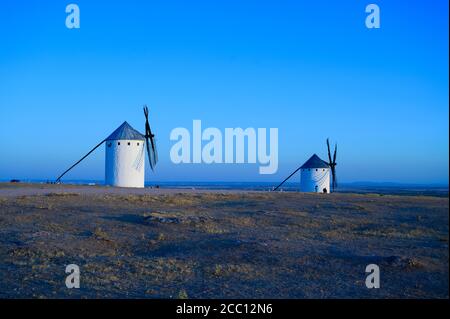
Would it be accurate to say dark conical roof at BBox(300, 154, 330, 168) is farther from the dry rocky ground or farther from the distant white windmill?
the dry rocky ground

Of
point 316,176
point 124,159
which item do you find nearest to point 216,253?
point 124,159

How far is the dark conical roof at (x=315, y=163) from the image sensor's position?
52312mm

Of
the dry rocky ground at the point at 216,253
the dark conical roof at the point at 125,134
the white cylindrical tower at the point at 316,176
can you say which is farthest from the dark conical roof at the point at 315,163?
the dry rocky ground at the point at 216,253

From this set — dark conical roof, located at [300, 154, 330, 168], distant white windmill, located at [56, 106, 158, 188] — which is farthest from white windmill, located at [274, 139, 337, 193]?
distant white windmill, located at [56, 106, 158, 188]

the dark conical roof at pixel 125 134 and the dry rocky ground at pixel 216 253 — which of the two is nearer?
the dry rocky ground at pixel 216 253

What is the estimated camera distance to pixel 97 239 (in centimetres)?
1372

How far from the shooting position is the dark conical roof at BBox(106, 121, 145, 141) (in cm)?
4153

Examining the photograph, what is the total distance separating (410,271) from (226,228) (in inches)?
281

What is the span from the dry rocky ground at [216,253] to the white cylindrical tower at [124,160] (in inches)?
818

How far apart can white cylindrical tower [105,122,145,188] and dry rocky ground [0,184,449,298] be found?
2079cm

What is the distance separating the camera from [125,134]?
1644 inches

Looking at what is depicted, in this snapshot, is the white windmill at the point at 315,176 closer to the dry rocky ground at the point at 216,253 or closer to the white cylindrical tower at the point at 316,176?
the white cylindrical tower at the point at 316,176
